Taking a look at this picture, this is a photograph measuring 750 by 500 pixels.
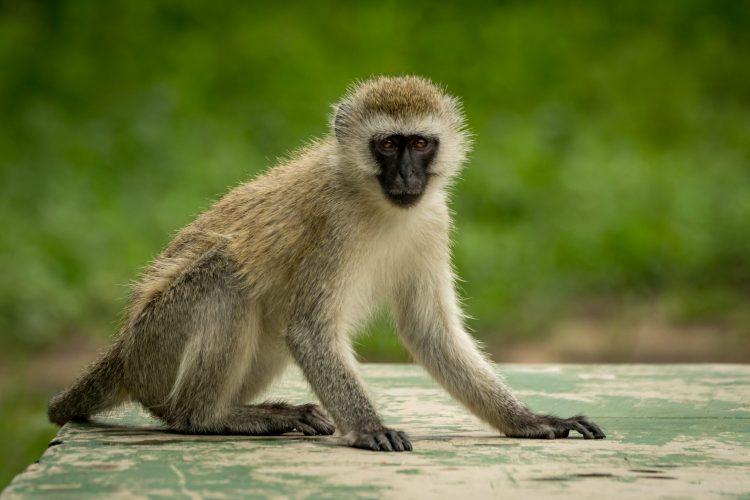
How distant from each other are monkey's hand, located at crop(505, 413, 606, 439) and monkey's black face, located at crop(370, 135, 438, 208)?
1.19 m

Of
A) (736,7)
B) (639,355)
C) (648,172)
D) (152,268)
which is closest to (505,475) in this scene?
(152,268)

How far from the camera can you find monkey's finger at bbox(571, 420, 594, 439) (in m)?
6.05

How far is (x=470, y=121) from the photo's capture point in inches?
658

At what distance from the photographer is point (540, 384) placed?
784cm

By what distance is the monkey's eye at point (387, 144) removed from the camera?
6.38 meters

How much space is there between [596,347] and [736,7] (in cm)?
821

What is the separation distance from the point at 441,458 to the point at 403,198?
1.37m

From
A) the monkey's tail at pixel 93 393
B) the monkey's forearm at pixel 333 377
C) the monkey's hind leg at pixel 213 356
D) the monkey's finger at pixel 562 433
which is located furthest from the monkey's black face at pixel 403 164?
the monkey's tail at pixel 93 393

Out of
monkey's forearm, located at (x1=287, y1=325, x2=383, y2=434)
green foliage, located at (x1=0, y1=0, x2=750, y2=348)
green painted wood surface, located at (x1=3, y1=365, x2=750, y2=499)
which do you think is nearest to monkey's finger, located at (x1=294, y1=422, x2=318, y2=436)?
green painted wood surface, located at (x1=3, y1=365, x2=750, y2=499)

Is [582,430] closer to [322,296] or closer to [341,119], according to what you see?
[322,296]

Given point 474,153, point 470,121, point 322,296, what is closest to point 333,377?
point 322,296

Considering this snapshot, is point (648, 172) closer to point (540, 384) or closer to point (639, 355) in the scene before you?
point (639, 355)

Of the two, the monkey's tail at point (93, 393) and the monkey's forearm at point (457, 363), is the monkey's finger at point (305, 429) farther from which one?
the monkey's tail at point (93, 393)

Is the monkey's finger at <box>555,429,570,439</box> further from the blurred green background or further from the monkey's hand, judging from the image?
the blurred green background
